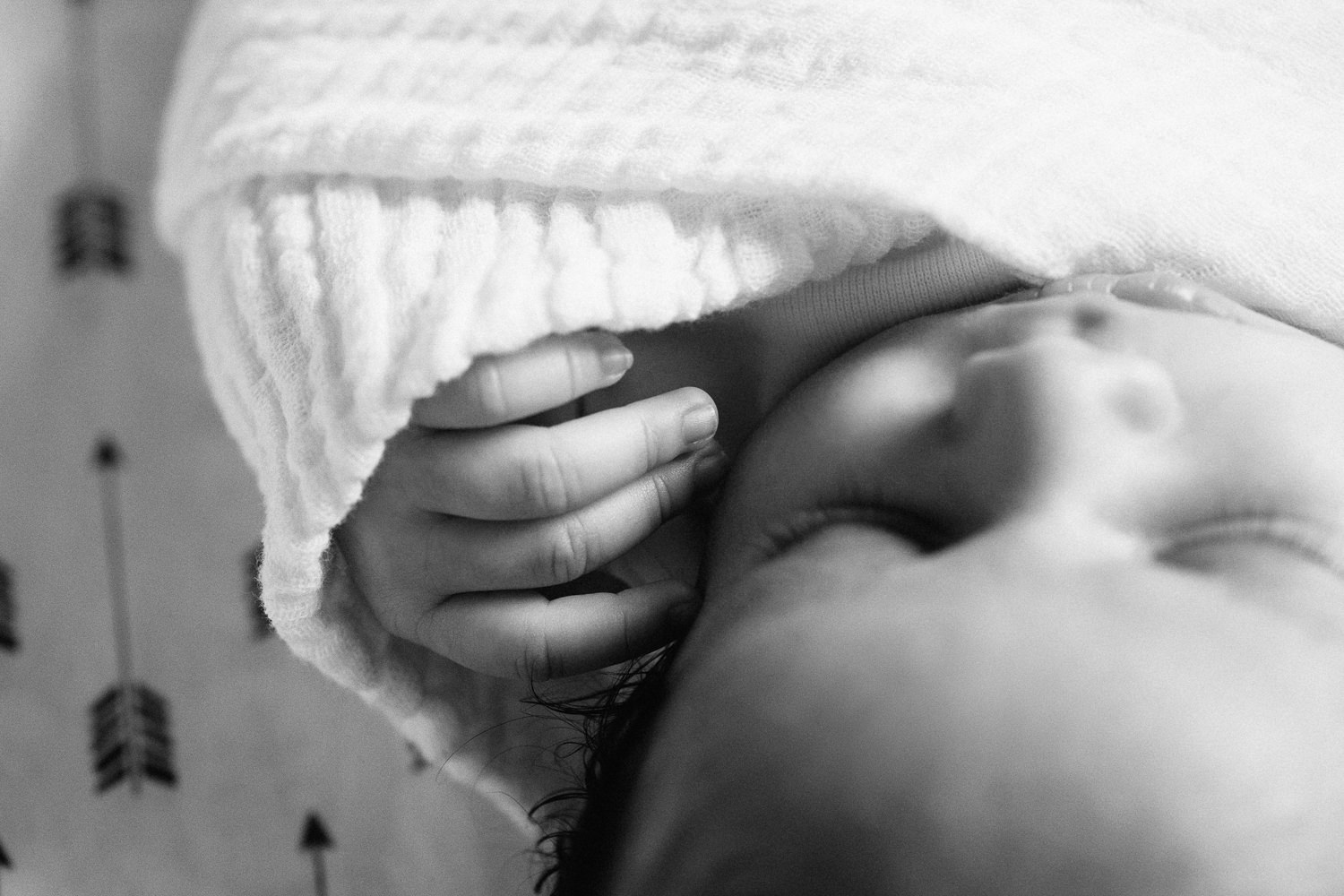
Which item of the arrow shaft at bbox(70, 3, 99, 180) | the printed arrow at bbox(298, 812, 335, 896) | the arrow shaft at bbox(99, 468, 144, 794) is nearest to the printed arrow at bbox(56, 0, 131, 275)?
the arrow shaft at bbox(70, 3, 99, 180)

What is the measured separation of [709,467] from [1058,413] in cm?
20

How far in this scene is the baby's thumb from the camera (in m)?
0.63

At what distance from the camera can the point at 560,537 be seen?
0.63m

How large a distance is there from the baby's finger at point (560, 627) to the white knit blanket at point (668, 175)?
0.09m

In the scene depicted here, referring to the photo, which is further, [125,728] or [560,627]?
[125,728]

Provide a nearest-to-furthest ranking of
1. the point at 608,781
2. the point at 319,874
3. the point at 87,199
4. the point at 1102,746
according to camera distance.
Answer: the point at 1102,746 < the point at 608,781 < the point at 319,874 < the point at 87,199

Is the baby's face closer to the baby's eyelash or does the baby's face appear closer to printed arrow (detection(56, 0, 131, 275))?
the baby's eyelash

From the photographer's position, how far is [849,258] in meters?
0.63

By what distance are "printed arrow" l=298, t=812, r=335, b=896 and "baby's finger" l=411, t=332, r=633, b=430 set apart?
1.07 feet

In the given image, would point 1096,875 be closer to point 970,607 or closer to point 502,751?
point 970,607

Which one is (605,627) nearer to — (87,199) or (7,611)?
(7,611)

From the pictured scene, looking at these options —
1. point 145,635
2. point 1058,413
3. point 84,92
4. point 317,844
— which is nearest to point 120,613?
point 145,635

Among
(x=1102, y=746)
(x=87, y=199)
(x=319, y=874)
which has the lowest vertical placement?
(x=319, y=874)

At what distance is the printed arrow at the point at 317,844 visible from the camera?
2.61ft
